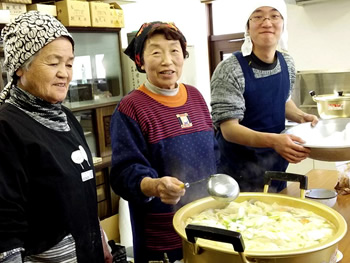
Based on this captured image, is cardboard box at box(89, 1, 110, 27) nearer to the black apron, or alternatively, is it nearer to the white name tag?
the black apron

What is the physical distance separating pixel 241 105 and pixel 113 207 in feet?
8.56

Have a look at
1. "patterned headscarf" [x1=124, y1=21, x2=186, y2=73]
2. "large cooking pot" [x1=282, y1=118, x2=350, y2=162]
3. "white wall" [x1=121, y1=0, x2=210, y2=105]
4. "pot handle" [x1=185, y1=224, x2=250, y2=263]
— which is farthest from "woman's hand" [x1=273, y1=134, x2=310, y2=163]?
"white wall" [x1=121, y1=0, x2=210, y2=105]

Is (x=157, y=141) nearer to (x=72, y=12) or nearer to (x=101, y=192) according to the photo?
(x=72, y=12)

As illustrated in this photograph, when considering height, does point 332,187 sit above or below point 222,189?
below

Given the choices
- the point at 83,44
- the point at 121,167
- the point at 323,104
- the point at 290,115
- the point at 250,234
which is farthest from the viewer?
the point at 83,44

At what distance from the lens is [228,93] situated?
179 cm

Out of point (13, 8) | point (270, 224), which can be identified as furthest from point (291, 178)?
point (13, 8)

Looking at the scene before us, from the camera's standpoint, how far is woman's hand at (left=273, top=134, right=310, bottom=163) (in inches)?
54.9

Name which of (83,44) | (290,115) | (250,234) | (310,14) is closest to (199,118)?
(250,234)

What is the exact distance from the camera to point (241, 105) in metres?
1.78

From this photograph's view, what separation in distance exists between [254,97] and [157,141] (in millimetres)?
727

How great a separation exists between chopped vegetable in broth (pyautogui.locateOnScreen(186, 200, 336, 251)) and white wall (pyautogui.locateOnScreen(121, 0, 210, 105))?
349 centimetres

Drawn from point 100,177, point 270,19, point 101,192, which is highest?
point 270,19

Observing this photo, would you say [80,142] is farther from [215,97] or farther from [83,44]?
[83,44]
